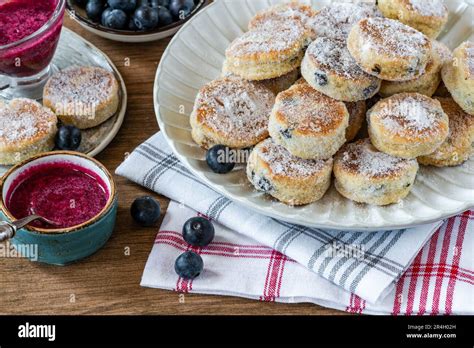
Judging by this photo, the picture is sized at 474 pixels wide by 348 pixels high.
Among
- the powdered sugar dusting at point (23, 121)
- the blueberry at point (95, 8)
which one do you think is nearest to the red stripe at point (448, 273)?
the powdered sugar dusting at point (23, 121)

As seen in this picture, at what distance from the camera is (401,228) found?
6.21ft

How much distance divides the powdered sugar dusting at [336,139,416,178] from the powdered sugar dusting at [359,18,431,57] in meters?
0.28

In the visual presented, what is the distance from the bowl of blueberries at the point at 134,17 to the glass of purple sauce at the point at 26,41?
202 mm

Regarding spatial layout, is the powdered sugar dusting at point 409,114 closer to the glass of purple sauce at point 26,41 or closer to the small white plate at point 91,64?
the small white plate at point 91,64

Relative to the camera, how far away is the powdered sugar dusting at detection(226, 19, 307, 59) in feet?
6.71

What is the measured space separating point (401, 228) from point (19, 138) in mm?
→ 1196

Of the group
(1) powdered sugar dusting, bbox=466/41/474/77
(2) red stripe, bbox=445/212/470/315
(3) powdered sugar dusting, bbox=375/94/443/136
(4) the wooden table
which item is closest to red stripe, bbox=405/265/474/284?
(2) red stripe, bbox=445/212/470/315

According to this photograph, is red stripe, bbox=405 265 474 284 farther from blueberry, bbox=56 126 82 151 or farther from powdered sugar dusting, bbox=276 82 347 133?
blueberry, bbox=56 126 82 151

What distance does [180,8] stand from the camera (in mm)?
2662

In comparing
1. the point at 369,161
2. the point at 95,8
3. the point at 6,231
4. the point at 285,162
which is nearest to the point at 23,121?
the point at 6,231

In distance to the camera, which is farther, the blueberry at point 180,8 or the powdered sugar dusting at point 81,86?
the blueberry at point 180,8

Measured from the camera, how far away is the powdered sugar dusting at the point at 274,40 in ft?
6.71

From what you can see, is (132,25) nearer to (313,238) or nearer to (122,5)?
(122,5)

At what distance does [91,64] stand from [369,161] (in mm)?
1169
